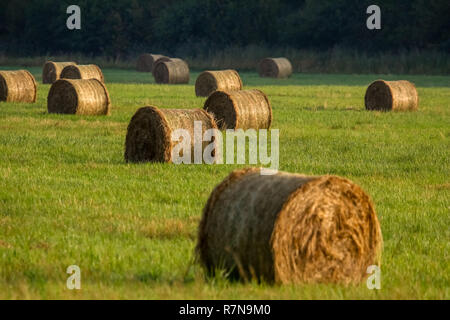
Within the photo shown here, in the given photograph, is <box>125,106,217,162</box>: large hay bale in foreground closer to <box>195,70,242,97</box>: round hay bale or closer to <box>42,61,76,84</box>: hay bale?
<box>195,70,242,97</box>: round hay bale

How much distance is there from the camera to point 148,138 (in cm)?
1506

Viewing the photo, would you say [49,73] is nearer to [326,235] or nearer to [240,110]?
[240,110]

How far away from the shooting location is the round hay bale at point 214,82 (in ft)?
111

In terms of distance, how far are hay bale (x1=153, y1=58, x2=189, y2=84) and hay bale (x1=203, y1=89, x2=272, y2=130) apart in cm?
2555

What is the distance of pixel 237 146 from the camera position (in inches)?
687

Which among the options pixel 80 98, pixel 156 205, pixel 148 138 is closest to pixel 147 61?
pixel 80 98

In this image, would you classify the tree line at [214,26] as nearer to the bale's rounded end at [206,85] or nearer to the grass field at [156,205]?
the bale's rounded end at [206,85]

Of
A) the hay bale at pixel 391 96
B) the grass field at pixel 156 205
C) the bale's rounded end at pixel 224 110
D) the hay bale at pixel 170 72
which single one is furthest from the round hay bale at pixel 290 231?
the hay bale at pixel 170 72

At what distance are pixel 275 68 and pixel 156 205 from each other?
44035 millimetres

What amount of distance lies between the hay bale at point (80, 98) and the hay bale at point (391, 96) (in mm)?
8619

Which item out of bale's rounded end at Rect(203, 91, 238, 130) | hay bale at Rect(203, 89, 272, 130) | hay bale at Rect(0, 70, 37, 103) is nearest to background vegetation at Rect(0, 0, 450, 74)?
hay bale at Rect(0, 70, 37, 103)

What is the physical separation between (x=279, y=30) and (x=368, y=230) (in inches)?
2814

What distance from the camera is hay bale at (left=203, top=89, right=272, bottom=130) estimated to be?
20281mm

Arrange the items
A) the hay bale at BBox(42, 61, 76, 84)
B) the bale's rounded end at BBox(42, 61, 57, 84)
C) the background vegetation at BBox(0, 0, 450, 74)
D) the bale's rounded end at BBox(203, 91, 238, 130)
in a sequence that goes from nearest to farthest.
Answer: the bale's rounded end at BBox(203, 91, 238, 130) → the hay bale at BBox(42, 61, 76, 84) → the bale's rounded end at BBox(42, 61, 57, 84) → the background vegetation at BBox(0, 0, 450, 74)
